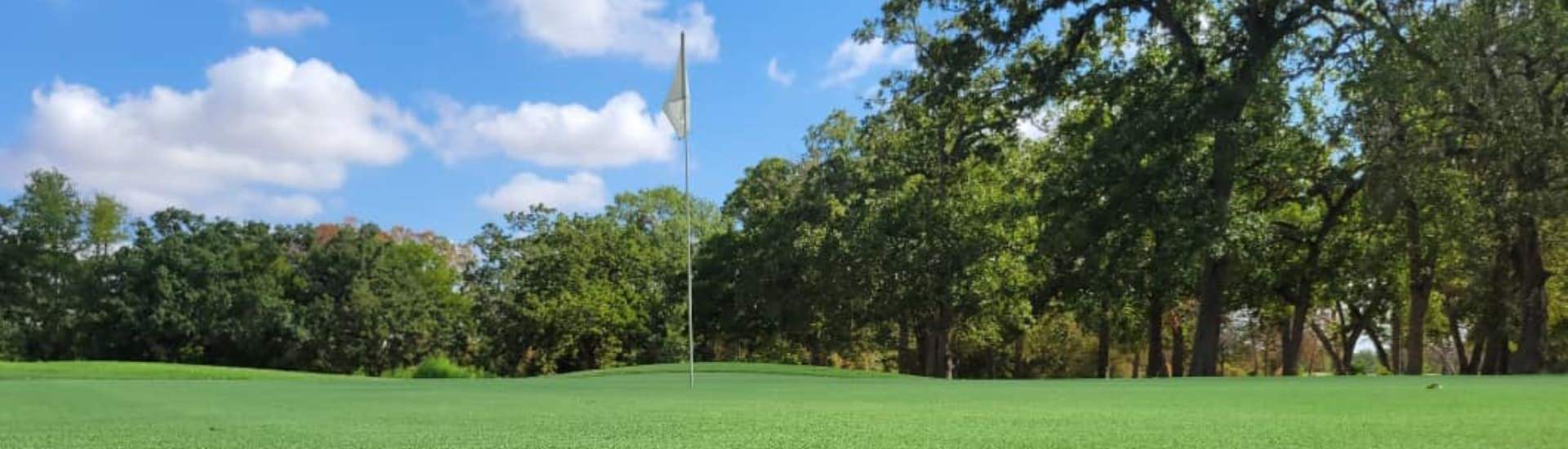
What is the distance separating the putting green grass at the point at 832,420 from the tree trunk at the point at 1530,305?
1144 centimetres

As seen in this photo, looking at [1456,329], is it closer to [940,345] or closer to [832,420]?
[940,345]

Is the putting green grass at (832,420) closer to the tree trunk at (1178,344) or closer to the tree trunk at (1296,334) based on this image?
the tree trunk at (1296,334)

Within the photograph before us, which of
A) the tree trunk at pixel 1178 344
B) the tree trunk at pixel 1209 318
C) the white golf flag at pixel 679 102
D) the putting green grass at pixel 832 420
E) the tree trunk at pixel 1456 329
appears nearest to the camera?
the putting green grass at pixel 832 420

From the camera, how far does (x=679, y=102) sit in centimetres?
825

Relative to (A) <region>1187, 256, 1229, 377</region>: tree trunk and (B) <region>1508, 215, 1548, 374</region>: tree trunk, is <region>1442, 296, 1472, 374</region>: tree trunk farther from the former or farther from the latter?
(A) <region>1187, 256, 1229, 377</region>: tree trunk

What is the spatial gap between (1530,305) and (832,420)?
16.4m

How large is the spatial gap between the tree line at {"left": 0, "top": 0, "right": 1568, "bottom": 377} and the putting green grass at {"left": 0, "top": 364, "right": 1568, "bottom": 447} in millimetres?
9197

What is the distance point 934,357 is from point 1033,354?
10.4m

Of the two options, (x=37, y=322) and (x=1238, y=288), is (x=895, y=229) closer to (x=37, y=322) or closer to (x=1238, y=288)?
(x=1238, y=288)

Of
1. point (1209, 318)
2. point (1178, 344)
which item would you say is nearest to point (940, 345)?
point (1209, 318)

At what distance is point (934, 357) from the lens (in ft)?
80.9

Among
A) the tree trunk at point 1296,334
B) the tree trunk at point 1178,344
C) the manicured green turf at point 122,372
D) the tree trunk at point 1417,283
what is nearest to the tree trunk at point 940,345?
the tree trunk at point 1296,334

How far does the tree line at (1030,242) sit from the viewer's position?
14.6m

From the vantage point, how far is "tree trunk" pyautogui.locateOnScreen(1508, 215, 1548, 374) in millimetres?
15695
